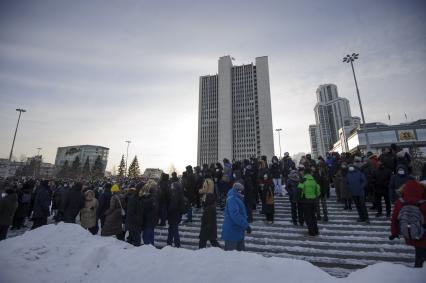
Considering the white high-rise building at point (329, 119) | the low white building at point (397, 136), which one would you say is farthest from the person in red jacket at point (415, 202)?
the white high-rise building at point (329, 119)

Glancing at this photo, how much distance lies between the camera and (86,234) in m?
6.10

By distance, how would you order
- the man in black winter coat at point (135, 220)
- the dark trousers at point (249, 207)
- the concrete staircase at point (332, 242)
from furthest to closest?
the dark trousers at point (249, 207) < the man in black winter coat at point (135, 220) < the concrete staircase at point (332, 242)

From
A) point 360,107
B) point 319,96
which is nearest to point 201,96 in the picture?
point 360,107

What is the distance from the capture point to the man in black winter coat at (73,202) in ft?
26.2

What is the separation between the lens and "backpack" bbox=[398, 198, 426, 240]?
4.02m

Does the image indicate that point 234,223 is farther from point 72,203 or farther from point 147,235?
point 72,203

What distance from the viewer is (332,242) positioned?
6578mm

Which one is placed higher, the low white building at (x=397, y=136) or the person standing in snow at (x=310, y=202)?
the low white building at (x=397, y=136)

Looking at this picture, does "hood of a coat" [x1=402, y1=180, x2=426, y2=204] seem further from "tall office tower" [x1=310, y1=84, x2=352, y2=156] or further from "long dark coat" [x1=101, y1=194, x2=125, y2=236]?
"tall office tower" [x1=310, y1=84, x2=352, y2=156]

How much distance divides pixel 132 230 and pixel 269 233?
4.57 m

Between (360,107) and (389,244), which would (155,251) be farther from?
(360,107)

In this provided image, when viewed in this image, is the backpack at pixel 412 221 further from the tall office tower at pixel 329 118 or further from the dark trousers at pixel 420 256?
the tall office tower at pixel 329 118

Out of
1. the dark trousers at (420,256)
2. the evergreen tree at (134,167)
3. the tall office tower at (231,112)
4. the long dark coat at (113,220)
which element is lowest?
the dark trousers at (420,256)

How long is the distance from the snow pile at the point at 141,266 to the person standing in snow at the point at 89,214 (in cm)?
185
